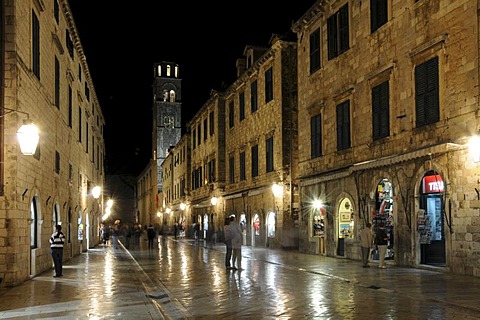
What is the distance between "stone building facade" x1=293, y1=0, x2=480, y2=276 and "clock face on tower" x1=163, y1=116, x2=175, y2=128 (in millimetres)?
58831

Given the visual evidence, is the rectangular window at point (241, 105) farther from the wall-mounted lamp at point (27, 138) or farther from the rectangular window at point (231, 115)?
the wall-mounted lamp at point (27, 138)

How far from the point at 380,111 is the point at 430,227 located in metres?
4.62

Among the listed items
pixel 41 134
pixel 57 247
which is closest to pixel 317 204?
pixel 57 247

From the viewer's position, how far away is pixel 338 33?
2423cm

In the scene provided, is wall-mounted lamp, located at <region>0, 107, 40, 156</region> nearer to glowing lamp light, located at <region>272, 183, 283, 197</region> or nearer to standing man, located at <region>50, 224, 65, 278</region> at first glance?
standing man, located at <region>50, 224, 65, 278</region>

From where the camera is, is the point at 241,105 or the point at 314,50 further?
the point at 241,105

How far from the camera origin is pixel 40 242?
1870cm

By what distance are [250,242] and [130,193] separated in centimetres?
9392

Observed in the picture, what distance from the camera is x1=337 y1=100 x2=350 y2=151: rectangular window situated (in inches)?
920

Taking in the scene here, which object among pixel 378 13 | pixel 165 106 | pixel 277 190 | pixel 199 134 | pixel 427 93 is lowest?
pixel 277 190

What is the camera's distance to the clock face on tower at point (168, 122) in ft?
281

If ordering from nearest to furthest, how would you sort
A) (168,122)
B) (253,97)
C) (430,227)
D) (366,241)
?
(430,227), (366,241), (253,97), (168,122)

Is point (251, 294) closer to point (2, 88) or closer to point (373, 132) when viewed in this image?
point (2, 88)

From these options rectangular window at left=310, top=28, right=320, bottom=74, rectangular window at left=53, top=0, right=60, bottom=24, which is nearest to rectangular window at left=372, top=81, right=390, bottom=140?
rectangular window at left=310, top=28, right=320, bottom=74
